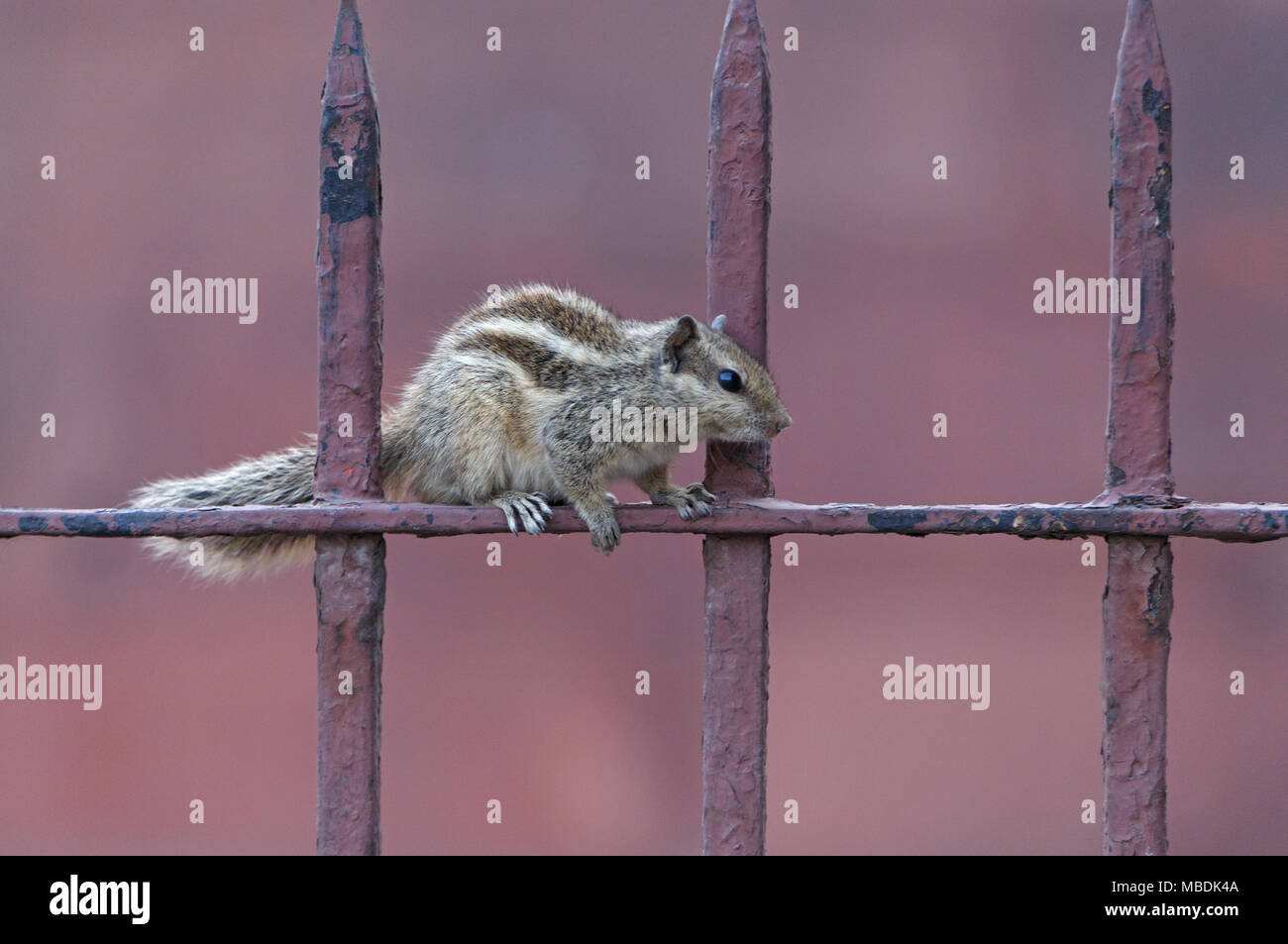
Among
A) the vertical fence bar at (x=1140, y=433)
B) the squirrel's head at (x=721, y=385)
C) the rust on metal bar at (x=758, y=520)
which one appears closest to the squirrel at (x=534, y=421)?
the squirrel's head at (x=721, y=385)

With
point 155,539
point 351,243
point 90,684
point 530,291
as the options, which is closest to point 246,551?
point 155,539

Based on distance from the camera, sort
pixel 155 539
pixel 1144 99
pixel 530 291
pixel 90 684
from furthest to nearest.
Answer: pixel 90 684 < pixel 530 291 < pixel 155 539 < pixel 1144 99

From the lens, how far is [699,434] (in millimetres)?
2521

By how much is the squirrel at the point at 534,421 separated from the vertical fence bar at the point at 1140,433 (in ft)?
2.31

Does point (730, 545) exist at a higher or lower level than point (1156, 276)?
lower

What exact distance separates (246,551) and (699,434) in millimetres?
1001

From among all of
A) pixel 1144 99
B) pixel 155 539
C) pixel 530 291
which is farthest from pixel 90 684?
pixel 1144 99

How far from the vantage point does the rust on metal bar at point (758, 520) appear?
2.11 metres

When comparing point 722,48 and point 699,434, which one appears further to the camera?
→ point 699,434

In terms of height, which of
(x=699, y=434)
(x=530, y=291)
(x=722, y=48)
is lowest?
(x=699, y=434)

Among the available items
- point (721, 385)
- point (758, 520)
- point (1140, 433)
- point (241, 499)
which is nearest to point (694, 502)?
point (758, 520)

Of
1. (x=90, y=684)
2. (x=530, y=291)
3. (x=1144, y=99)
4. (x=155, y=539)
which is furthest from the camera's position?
(x=90, y=684)

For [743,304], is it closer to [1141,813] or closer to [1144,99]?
[1144,99]

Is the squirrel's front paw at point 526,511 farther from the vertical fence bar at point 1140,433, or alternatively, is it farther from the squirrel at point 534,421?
the vertical fence bar at point 1140,433
